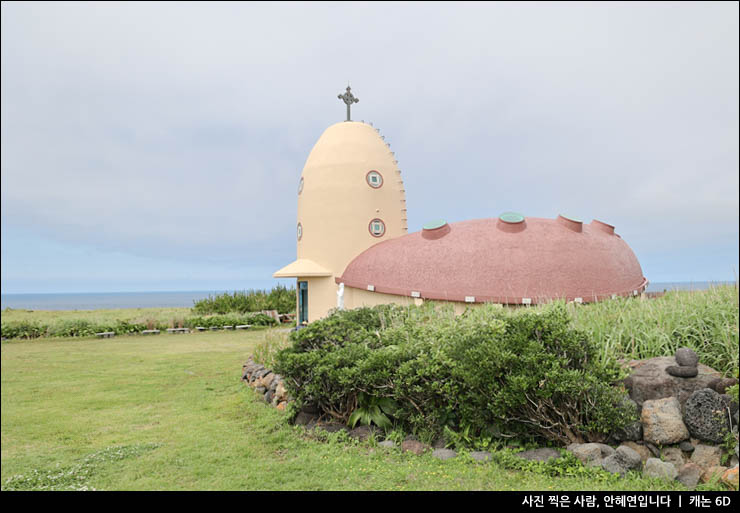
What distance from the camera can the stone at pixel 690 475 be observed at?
407 cm

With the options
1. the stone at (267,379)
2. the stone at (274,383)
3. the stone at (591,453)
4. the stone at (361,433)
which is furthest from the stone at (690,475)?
the stone at (267,379)

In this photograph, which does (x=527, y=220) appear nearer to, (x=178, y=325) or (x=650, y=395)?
(x=650, y=395)

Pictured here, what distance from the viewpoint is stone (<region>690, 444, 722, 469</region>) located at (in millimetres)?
4246

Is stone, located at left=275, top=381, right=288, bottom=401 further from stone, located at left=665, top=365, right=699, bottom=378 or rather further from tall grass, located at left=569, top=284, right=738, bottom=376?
stone, located at left=665, top=365, right=699, bottom=378

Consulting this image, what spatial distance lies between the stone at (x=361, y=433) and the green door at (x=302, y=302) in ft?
35.3

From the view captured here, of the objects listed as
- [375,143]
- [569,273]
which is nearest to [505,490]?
[569,273]

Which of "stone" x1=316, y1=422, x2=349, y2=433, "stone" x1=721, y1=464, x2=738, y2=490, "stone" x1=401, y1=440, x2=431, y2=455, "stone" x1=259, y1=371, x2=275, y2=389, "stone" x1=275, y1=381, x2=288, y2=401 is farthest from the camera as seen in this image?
"stone" x1=259, y1=371, x2=275, y2=389

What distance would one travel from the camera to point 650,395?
4.83m

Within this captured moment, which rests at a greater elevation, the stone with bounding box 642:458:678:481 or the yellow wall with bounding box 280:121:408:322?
the yellow wall with bounding box 280:121:408:322

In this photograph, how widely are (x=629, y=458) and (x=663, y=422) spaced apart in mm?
540

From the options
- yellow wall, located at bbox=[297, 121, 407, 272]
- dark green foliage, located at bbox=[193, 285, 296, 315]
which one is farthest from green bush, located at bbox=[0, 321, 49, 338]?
yellow wall, located at bbox=[297, 121, 407, 272]

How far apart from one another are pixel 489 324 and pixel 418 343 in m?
1.06

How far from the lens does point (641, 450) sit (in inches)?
182

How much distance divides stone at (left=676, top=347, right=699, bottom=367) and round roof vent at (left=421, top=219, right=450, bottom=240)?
789cm
